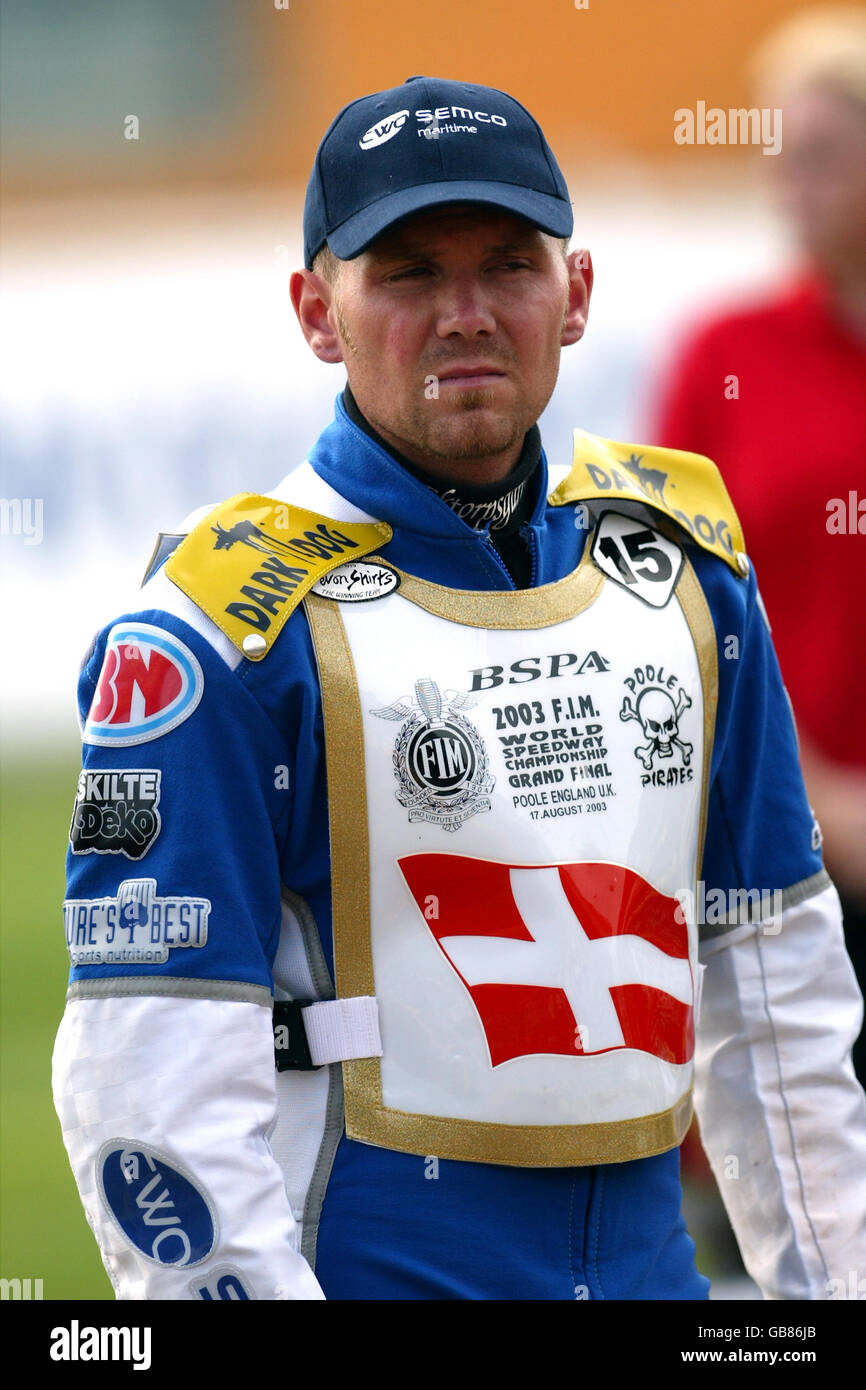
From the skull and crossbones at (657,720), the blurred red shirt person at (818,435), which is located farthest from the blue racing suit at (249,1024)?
the blurred red shirt person at (818,435)

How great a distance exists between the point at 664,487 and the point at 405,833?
58cm

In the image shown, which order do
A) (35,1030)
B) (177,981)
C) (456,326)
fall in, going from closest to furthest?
(177,981) < (456,326) < (35,1030)

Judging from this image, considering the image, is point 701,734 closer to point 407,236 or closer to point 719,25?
point 407,236

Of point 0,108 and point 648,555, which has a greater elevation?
point 0,108

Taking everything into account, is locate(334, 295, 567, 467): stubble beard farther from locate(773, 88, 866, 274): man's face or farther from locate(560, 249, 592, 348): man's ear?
locate(773, 88, 866, 274): man's face

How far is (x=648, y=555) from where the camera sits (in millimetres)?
1881

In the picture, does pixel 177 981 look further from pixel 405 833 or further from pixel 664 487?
pixel 664 487

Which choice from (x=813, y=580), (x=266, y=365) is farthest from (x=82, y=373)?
(x=813, y=580)

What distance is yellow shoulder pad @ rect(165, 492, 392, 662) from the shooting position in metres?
1.63

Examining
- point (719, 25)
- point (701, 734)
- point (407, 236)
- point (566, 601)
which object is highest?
point (719, 25)

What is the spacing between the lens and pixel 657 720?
1.77m

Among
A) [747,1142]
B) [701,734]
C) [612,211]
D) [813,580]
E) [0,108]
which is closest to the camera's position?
[701,734]
